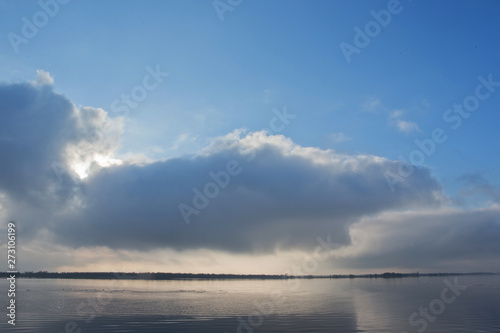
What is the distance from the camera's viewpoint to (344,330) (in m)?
45.2

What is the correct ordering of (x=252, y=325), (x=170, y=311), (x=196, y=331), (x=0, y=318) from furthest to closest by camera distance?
1. (x=170, y=311)
2. (x=0, y=318)
3. (x=252, y=325)
4. (x=196, y=331)

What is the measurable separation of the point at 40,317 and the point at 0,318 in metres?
5.17

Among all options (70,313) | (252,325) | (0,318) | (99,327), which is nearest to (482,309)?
(252,325)

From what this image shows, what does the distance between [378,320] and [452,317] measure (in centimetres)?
1218

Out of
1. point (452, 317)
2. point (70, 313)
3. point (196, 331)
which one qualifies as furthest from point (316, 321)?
point (70, 313)

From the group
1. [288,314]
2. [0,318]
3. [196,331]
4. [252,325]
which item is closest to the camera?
[196,331]

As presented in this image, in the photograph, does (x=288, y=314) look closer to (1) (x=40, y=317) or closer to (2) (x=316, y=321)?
(2) (x=316, y=321)

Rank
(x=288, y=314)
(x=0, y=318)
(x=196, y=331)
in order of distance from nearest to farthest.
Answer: (x=196, y=331) → (x=0, y=318) → (x=288, y=314)

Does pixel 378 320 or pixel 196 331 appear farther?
pixel 378 320

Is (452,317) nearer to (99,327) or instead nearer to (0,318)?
(99,327)

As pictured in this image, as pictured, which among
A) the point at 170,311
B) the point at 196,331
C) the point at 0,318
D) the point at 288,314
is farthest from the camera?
the point at 170,311

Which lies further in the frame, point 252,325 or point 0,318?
point 0,318

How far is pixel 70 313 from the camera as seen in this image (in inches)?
2403

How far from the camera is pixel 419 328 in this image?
4706 centimetres
